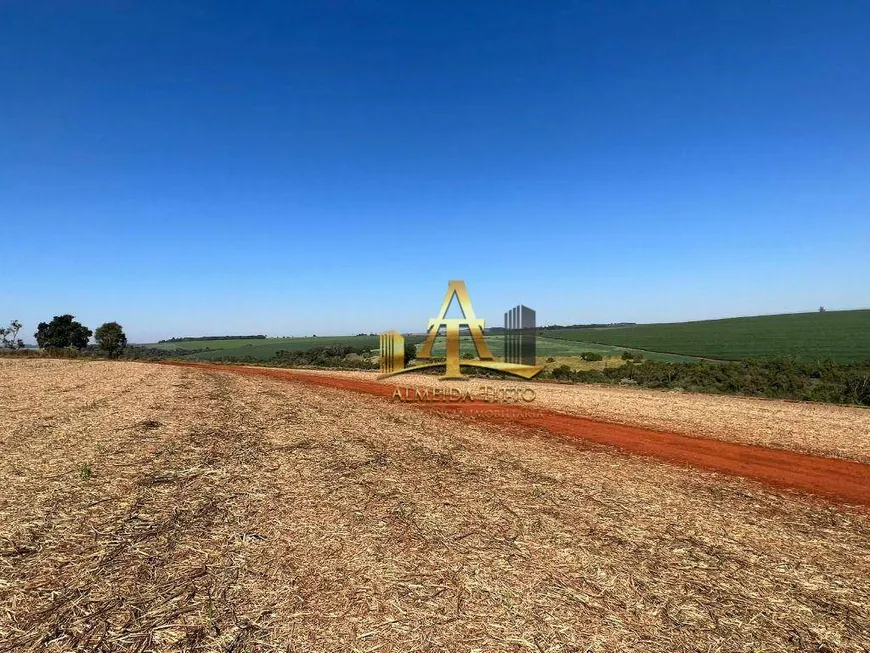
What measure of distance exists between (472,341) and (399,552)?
16463 millimetres

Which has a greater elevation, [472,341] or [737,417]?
[472,341]

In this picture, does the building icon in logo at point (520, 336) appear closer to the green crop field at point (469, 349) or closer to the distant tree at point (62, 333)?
the green crop field at point (469, 349)

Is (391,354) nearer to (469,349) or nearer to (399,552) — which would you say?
(399,552)

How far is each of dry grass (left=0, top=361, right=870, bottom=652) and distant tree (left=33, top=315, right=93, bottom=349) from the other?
208ft

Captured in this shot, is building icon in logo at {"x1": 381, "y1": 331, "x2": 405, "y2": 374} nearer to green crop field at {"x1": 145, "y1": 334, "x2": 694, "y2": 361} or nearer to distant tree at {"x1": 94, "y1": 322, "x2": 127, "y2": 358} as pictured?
green crop field at {"x1": 145, "y1": 334, "x2": 694, "y2": 361}

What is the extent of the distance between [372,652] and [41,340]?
76.1 m

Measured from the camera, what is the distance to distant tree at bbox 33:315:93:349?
5600cm

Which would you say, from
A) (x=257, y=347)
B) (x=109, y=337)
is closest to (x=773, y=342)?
(x=109, y=337)

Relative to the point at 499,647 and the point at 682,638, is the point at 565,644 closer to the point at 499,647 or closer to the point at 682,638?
the point at 499,647

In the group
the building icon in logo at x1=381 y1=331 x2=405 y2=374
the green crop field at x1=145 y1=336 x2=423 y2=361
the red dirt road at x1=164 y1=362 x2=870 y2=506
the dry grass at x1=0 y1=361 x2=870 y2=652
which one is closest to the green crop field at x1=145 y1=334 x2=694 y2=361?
the green crop field at x1=145 y1=336 x2=423 y2=361

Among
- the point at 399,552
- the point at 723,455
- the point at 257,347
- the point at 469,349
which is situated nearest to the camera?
the point at 399,552

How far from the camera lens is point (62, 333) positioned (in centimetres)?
5616

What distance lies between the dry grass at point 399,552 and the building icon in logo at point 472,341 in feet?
34.2

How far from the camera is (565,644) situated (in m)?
3.24
